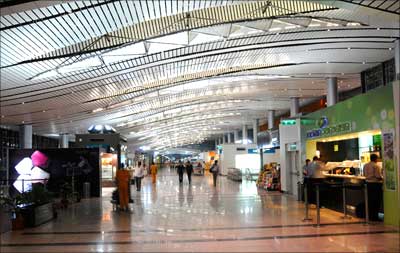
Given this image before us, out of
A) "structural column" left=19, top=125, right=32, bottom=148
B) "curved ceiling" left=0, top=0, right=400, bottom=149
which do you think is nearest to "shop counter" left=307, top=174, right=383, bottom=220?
"curved ceiling" left=0, top=0, right=400, bottom=149

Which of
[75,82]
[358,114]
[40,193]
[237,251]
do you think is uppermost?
[75,82]

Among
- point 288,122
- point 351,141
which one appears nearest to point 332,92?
point 288,122

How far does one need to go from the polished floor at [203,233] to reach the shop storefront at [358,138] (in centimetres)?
99

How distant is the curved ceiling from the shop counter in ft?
12.9

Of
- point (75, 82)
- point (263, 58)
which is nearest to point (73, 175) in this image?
point (75, 82)

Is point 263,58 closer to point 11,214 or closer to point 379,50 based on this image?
point 379,50

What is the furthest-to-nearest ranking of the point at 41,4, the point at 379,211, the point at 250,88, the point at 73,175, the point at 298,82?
the point at 250,88
the point at 298,82
the point at 73,175
the point at 379,211
the point at 41,4

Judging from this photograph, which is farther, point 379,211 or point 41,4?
point 379,211

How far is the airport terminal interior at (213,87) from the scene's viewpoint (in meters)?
9.39

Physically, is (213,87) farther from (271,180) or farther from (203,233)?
(203,233)

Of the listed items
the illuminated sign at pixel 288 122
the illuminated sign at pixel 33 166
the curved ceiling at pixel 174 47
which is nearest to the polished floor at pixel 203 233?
the curved ceiling at pixel 174 47

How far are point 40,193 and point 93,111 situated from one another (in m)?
14.0

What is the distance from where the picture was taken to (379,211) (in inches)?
431

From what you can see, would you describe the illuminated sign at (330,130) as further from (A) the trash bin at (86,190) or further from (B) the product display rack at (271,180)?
(A) the trash bin at (86,190)
